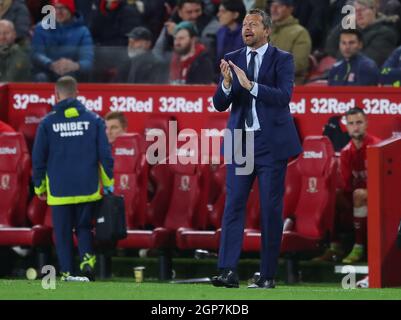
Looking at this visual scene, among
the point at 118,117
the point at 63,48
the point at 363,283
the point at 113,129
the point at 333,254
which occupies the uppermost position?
the point at 63,48

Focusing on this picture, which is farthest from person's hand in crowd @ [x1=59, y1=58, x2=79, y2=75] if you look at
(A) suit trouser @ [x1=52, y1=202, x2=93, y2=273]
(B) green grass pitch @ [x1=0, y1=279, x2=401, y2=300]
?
(B) green grass pitch @ [x1=0, y1=279, x2=401, y2=300]

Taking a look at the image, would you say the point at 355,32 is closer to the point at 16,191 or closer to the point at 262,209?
the point at 16,191

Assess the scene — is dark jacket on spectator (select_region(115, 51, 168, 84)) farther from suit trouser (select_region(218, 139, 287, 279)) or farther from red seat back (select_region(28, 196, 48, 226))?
suit trouser (select_region(218, 139, 287, 279))

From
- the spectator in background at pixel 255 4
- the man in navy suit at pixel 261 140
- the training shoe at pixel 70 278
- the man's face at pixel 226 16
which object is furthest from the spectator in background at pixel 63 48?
the man in navy suit at pixel 261 140

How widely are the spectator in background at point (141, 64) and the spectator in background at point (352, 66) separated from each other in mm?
2014

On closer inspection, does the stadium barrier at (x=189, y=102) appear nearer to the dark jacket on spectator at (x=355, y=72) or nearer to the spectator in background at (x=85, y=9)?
the dark jacket on spectator at (x=355, y=72)

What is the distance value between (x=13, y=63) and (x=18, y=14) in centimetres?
91

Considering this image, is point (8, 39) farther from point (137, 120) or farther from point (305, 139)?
point (305, 139)

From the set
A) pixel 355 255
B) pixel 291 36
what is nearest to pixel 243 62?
pixel 355 255

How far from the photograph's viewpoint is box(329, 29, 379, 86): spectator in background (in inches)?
627

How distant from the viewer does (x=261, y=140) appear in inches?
456

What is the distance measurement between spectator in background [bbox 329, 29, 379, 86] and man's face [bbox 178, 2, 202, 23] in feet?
6.88

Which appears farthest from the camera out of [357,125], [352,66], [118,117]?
[118,117]

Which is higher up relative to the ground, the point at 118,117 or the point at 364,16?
the point at 364,16
